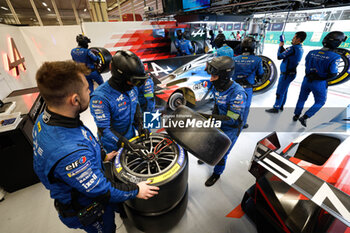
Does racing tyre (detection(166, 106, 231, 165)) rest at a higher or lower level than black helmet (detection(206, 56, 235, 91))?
lower

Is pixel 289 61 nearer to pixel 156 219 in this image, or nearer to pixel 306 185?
pixel 306 185

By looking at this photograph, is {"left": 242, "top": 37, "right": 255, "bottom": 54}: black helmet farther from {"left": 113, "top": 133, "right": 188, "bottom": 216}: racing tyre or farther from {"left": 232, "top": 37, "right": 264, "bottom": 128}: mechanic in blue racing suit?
{"left": 113, "top": 133, "right": 188, "bottom": 216}: racing tyre

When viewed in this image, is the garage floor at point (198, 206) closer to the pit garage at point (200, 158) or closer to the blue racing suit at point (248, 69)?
the pit garage at point (200, 158)

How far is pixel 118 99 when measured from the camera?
1.68 m

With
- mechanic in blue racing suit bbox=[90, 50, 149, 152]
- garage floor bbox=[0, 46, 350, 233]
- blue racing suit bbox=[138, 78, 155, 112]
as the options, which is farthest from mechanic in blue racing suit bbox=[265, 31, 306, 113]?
mechanic in blue racing suit bbox=[90, 50, 149, 152]

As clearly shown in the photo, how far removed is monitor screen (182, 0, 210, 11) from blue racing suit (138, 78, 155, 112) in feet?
11.7

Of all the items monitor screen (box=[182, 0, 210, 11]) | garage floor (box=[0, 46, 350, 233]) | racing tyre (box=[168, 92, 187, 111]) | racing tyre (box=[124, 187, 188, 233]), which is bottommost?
garage floor (box=[0, 46, 350, 233])

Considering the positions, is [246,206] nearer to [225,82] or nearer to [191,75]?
[225,82]

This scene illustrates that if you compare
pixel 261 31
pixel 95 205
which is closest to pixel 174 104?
pixel 95 205

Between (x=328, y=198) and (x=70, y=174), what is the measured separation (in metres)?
1.40

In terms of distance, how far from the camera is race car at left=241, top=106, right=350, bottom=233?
0.78 meters

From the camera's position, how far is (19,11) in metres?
13.0

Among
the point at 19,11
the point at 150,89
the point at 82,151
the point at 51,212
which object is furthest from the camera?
the point at 19,11

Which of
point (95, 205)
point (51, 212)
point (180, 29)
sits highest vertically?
point (180, 29)
